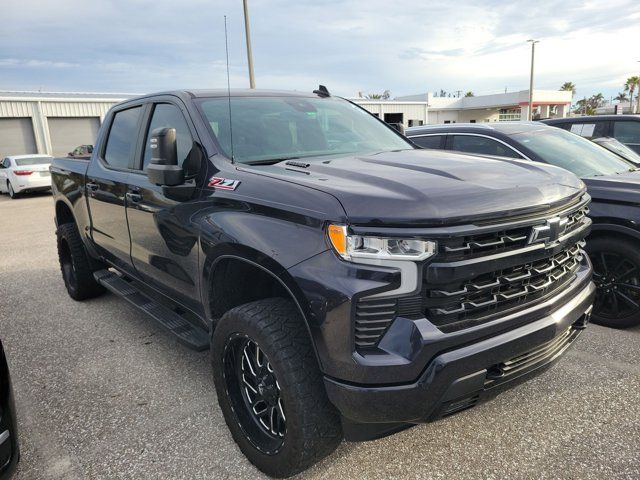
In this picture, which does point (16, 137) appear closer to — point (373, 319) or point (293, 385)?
point (293, 385)

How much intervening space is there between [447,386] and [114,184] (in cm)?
299

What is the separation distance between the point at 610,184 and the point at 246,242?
10.7 feet

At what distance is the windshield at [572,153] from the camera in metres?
4.59

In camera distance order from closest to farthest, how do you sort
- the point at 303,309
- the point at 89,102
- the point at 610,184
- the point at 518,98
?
the point at 303,309 < the point at 610,184 < the point at 89,102 < the point at 518,98

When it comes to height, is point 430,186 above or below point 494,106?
below

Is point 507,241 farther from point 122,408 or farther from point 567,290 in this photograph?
point 122,408

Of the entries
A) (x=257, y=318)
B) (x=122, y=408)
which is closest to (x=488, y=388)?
(x=257, y=318)

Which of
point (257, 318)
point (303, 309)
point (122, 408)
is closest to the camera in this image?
point (303, 309)

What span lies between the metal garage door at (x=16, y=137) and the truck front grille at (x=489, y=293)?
3007 centimetres

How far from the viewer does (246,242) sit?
7.66 feet

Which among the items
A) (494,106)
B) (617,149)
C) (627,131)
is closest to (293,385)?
(617,149)

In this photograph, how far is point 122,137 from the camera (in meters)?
4.06

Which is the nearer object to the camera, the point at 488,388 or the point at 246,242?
the point at 488,388

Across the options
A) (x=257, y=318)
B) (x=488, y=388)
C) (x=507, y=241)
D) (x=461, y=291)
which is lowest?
(x=488, y=388)
